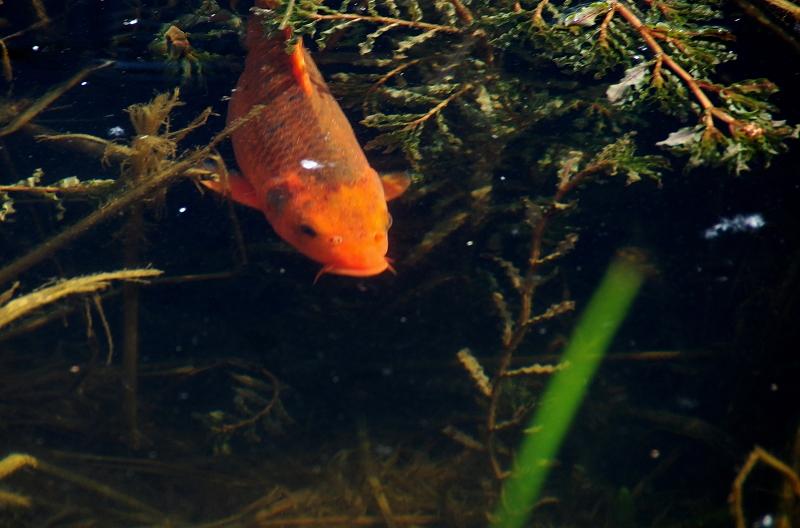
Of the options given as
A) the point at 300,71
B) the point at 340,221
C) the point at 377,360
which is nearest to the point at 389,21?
the point at 300,71

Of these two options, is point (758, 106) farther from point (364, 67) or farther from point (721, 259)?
point (364, 67)

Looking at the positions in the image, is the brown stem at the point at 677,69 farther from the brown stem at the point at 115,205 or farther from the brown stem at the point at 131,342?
the brown stem at the point at 131,342

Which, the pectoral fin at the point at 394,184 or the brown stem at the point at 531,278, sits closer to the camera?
the brown stem at the point at 531,278

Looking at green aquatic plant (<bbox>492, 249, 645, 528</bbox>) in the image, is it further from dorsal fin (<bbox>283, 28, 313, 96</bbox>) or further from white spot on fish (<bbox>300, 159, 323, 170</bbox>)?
dorsal fin (<bbox>283, 28, 313, 96</bbox>)

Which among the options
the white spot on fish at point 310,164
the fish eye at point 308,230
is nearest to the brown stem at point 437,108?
the white spot on fish at point 310,164

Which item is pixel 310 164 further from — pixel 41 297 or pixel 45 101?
pixel 45 101

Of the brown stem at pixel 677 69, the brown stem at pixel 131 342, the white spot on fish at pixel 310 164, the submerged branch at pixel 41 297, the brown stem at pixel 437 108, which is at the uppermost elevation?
the brown stem at pixel 677 69

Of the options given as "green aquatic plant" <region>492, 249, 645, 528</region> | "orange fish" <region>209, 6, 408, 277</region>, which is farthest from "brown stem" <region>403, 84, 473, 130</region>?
"green aquatic plant" <region>492, 249, 645, 528</region>
